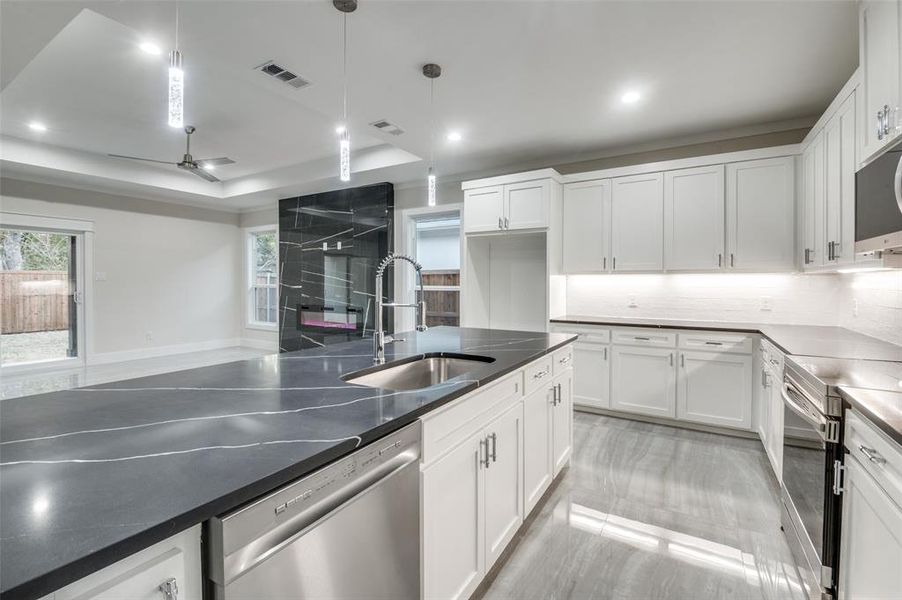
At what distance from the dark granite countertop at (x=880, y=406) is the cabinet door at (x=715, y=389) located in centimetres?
213

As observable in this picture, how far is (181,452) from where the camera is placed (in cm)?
93

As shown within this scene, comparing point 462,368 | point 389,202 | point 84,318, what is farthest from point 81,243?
point 462,368

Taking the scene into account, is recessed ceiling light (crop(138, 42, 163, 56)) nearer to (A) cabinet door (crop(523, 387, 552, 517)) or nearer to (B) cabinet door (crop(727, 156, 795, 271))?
(A) cabinet door (crop(523, 387, 552, 517))

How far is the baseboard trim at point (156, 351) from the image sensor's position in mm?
6293

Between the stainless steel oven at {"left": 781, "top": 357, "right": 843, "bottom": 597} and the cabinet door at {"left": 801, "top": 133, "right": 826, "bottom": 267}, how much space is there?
4.48ft

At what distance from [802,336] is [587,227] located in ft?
6.51

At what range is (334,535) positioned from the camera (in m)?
0.99

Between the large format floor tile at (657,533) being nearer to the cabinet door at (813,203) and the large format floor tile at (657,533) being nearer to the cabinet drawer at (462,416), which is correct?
the cabinet drawer at (462,416)

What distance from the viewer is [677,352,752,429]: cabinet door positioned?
11.1 feet

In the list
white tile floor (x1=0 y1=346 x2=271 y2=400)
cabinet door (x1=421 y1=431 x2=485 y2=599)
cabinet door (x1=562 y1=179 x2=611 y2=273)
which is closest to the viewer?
cabinet door (x1=421 y1=431 x2=485 y2=599)

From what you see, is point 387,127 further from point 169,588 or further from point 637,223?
point 169,588

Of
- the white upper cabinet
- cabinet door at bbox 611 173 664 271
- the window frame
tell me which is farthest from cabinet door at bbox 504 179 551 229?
the window frame

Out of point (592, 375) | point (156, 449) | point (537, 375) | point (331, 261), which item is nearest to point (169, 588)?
point (156, 449)

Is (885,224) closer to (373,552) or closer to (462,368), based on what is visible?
(462,368)
